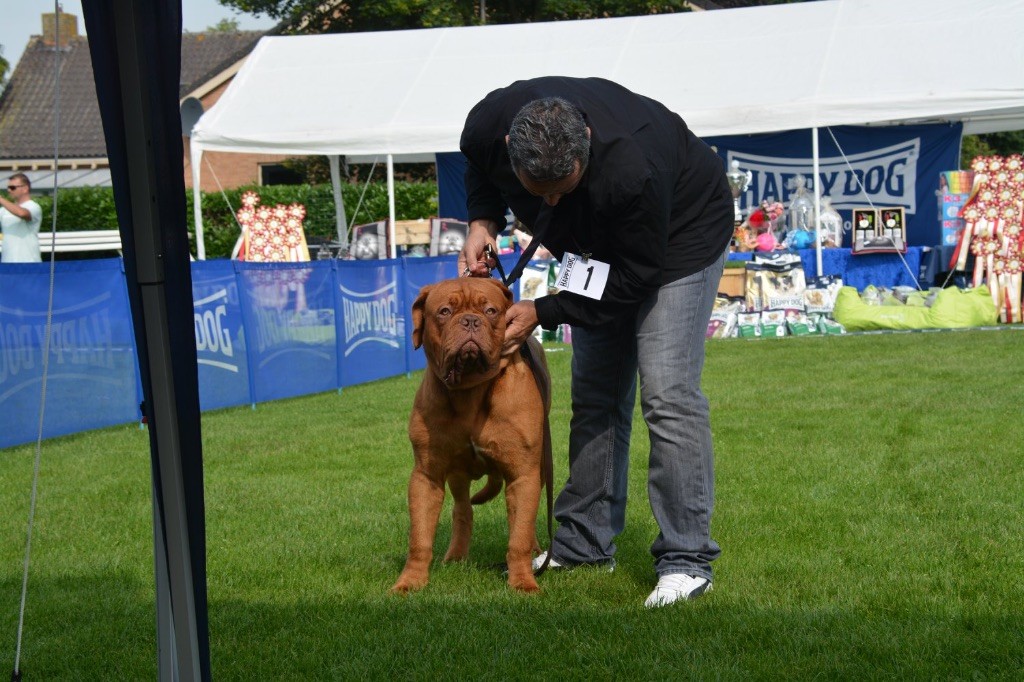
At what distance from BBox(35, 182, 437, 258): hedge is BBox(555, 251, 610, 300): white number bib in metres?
20.7

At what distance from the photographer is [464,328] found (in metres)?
3.87

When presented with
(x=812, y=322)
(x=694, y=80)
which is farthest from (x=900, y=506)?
(x=694, y=80)

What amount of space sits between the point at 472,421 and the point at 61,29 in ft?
6.12

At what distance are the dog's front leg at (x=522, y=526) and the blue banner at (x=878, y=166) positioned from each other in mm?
14758

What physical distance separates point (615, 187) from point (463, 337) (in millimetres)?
720

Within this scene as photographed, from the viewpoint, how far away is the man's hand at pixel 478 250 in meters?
4.26

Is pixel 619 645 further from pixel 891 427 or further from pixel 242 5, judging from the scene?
pixel 242 5

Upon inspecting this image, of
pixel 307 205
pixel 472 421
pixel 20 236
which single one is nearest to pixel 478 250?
pixel 472 421

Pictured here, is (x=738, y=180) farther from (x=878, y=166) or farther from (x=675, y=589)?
(x=675, y=589)

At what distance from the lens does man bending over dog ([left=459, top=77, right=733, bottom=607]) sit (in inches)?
→ 142

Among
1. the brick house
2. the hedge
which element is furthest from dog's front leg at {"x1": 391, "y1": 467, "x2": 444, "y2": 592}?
the hedge

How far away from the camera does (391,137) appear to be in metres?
16.7

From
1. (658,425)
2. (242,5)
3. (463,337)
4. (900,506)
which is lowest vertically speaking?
(900,506)

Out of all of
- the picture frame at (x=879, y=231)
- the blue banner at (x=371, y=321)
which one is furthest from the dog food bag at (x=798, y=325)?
the blue banner at (x=371, y=321)
